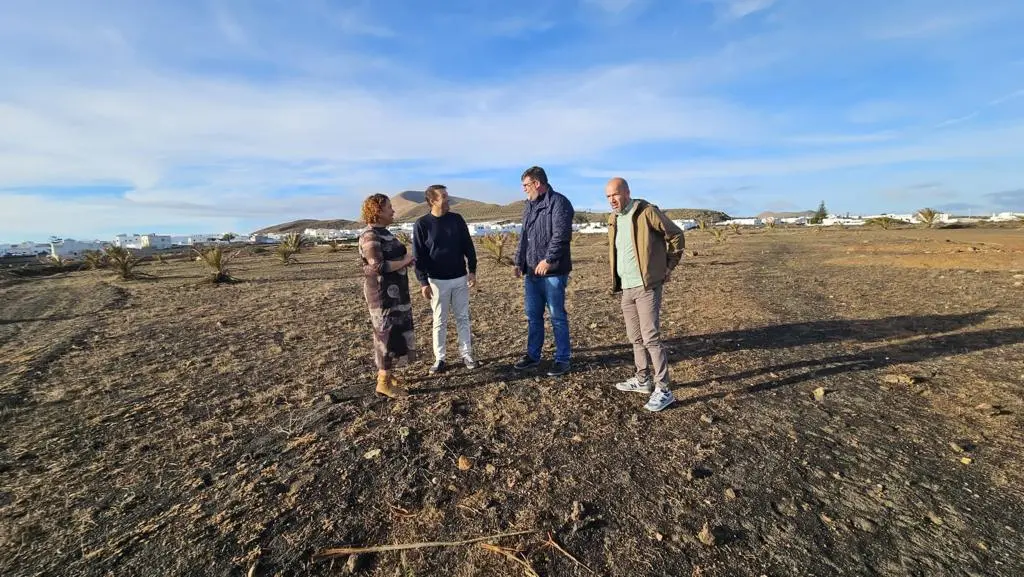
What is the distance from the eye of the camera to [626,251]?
3.09 m

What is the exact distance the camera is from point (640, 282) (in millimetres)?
2990

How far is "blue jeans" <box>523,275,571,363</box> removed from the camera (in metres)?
3.54

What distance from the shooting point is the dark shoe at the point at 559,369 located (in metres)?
3.69

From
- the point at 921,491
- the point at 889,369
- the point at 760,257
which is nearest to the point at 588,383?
the point at 921,491

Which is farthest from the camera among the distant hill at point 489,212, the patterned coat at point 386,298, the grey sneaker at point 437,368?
the distant hill at point 489,212

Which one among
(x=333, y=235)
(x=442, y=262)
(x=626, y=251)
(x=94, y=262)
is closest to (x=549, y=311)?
(x=626, y=251)

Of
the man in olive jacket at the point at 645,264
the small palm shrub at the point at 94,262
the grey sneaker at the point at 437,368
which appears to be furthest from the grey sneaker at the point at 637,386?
the small palm shrub at the point at 94,262

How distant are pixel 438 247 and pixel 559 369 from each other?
144 cm

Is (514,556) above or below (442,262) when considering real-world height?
below

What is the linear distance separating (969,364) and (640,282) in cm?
306

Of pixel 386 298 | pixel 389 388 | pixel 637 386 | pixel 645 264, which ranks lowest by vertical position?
pixel 637 386

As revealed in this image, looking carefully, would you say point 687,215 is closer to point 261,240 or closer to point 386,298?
point 261,240

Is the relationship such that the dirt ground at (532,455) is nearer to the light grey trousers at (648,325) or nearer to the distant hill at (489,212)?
the light grey trousers at (648,325)

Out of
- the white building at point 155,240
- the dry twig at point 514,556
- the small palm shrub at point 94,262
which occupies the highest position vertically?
the white building at point 155,240
